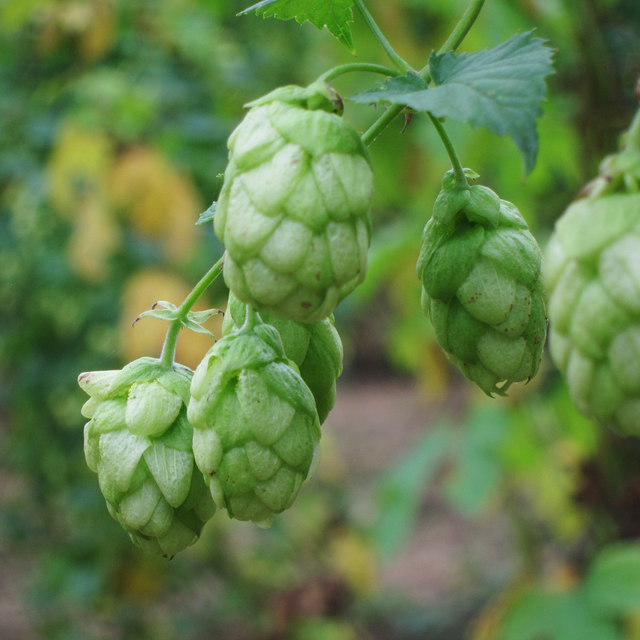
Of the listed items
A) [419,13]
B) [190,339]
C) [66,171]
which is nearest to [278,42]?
[419,13]

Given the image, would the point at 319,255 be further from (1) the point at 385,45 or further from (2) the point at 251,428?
(1) the point at 385,45

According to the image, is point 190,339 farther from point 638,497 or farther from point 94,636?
point 94,636

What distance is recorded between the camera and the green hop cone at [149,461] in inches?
38.3

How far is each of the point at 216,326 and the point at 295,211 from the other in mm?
2888

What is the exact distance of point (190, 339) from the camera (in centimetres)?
312

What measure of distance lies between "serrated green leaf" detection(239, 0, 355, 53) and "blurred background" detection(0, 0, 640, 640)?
4.65 ft

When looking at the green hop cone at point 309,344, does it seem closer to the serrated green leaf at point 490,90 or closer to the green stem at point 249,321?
the green stem at point 249,321

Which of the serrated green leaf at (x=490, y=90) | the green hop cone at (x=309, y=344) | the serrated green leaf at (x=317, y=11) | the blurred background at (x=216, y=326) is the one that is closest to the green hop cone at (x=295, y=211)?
the serrated green leaf at (x=490, y=90)

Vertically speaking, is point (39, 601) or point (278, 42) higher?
point (278, 42)

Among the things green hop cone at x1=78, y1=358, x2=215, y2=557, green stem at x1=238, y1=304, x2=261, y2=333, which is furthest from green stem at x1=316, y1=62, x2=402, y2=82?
green hop cone at x1=78, y1=358, x2=215, y2=557

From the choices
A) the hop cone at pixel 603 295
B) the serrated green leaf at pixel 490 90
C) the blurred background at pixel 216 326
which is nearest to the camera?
the hop cone at pixel 603 295

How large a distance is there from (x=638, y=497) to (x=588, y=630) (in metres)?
0.42

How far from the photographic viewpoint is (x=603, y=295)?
0.71m

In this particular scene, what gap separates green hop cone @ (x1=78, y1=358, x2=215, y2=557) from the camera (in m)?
0.97
